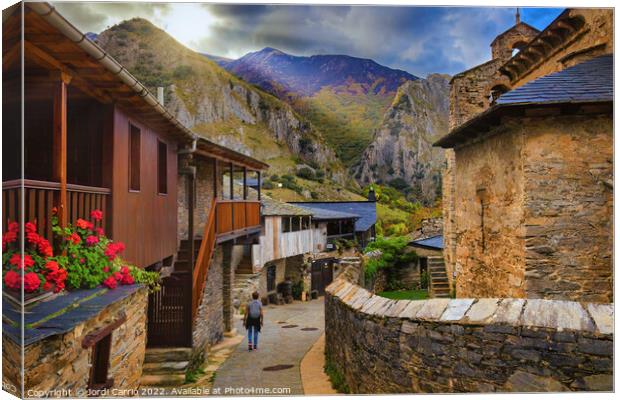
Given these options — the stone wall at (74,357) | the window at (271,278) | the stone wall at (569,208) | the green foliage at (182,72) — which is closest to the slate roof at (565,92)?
the stone wall at (569,208)

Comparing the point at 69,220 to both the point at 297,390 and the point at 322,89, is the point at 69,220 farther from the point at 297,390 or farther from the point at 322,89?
the point at 322,89

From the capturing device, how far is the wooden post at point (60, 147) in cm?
488

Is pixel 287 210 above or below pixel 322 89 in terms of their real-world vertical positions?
below

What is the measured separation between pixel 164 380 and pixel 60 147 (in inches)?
195

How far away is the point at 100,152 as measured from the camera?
20.6ft

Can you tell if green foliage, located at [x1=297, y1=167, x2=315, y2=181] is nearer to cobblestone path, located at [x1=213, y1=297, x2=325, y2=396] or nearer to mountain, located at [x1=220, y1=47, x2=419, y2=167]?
cobblestone path, located at [x1=213, y1=297, x2=325, y2=396]

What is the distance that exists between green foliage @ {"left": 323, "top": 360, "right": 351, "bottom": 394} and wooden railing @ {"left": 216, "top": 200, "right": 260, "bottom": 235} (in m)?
4.20

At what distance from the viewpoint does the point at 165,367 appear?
9266 mm

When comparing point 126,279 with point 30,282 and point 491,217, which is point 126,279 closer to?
point 30,282

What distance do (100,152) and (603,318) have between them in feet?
18.1

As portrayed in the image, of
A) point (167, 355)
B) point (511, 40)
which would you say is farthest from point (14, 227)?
point (511, 40)

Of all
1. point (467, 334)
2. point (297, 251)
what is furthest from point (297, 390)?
point (297, 251)

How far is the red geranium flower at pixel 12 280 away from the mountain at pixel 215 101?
320 centimetres

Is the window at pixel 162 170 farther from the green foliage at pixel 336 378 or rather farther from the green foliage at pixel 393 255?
the green foliage at pixel 393 255
